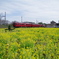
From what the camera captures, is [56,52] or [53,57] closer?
[53,57]

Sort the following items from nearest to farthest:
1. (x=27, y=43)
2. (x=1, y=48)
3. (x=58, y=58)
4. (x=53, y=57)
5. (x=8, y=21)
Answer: (x=58, y=58)
(x=53, y=57)
(x=1, y=48)
(x=27, y=43)
(x=8, y=21)

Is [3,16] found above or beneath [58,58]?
above

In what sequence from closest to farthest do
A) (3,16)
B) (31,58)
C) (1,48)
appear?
(31,58), (1,48), (3,16)

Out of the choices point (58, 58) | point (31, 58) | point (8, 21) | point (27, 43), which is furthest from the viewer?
point (8, 21)

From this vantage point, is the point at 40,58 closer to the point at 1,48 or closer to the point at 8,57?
the point at 8,57

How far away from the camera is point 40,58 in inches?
172

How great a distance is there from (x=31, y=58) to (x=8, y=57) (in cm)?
81

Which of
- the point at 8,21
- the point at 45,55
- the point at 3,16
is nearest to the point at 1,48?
the point at 45,55

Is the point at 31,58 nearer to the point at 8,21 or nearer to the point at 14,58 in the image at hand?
the point at 14,58

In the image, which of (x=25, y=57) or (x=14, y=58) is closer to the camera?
(x=25, y=57)

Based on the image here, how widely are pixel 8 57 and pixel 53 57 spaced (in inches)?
50.3

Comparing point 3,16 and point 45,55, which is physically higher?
point 3,16

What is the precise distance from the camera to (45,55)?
4.77 metres

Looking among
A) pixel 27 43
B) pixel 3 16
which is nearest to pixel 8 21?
pixel 3 16
